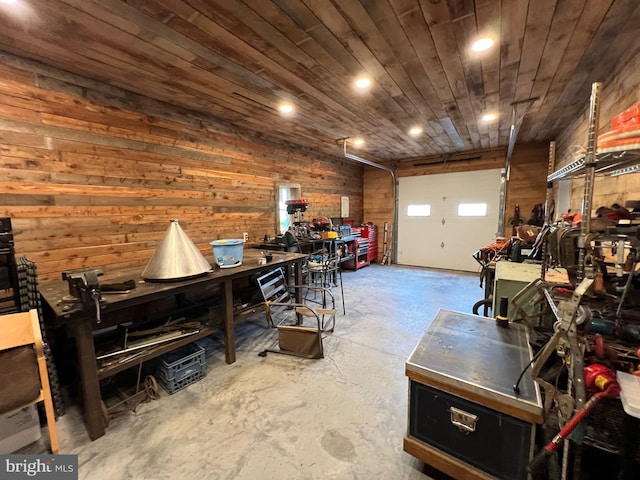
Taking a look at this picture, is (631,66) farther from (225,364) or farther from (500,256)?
(225,364)

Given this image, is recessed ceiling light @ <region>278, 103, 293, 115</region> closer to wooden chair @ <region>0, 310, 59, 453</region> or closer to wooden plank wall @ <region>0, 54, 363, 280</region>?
wooden plank wall @ <region>0, 54, 363, 280</region>

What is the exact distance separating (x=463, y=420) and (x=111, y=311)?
242 cm

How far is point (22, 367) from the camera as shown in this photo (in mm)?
1506

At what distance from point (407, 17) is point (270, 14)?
2.79ft

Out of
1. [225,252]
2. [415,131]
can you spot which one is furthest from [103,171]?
[415,131]

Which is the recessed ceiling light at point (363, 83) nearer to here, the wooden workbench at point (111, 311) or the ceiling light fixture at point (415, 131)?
the ceiling light fixture at point (415, 131)

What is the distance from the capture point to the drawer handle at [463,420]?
4.00ft

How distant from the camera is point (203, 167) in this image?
3479 mm

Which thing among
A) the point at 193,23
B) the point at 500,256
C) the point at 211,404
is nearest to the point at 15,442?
the point at 211,404

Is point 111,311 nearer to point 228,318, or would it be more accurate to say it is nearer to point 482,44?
point 228,318

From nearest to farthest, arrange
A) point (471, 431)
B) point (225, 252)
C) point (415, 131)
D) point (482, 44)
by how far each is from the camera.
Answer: point (471, 431) < point (482, 44) < point (225, 252) < point (415, 131)

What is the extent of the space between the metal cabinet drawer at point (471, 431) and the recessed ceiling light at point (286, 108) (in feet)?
9.71

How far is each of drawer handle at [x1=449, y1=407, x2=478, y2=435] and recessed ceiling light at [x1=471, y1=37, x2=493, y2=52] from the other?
2.37m

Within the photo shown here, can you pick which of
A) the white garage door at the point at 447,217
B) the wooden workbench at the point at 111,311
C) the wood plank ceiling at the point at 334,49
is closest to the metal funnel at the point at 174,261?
the wooden workbench at the point at 111,311
